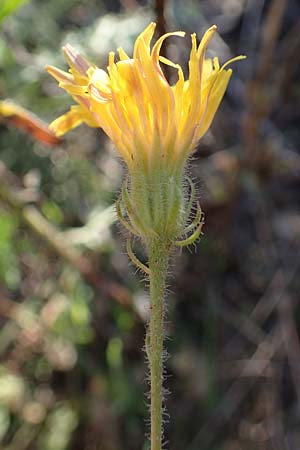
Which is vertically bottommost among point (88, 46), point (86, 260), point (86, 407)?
point (86, 407)

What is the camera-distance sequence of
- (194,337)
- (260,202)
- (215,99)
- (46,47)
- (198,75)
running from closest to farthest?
(198,75) → (215,99) → (46,47) → (194,337) → (260,202)

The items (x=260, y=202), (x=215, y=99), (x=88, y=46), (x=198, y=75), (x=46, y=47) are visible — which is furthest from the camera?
(x=260, y=202)

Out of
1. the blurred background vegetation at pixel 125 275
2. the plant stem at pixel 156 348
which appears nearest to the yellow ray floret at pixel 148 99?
the plant stem at pixel 156 348

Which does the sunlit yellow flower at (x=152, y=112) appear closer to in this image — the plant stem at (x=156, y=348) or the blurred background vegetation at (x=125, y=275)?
the plant stem at (x=156, y=348)

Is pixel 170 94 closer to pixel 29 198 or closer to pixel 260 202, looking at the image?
pixel 29 198

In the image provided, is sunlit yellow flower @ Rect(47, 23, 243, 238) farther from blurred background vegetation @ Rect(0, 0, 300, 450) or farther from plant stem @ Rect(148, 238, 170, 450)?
blurred background vegetation @ Rect(0, 0, 300, 450)

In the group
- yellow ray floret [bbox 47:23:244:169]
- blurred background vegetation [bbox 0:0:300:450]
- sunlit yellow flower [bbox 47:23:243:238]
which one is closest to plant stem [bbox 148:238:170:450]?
sunlit yellow flower [bbox 47:23:243:238]

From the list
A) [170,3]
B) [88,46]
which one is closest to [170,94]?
[88,46]
